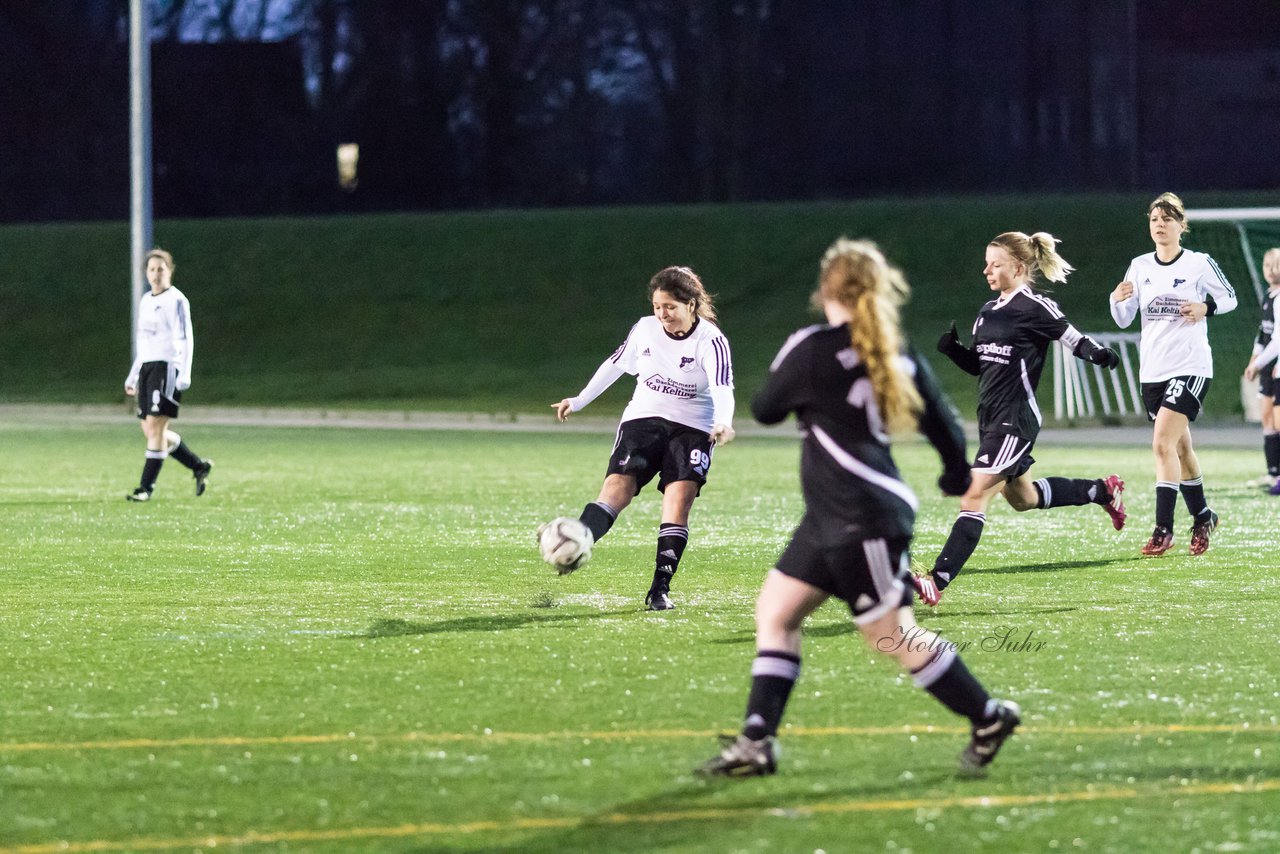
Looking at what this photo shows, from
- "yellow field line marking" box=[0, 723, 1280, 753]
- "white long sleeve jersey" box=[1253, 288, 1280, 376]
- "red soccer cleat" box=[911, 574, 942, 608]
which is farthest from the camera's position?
"white long sleeve jersey" box=[1253, 288, 1280, 376]

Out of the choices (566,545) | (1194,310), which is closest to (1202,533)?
(1194,310)

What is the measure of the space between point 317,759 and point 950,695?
193 cm

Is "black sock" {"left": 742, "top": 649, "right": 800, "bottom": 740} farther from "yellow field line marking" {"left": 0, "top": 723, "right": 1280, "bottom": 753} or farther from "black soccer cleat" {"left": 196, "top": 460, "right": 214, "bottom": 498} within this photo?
"black soccer cleat" {"left": 196, "top": 460, "right": 214, "bottom": 498}

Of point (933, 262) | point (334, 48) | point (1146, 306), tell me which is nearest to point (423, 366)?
point (933, 262)

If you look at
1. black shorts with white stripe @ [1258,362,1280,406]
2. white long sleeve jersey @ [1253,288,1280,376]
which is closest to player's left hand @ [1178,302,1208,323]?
white long sleeve jersey @ [1253,288,1280,376]

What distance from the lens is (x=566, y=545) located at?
29.3 ft

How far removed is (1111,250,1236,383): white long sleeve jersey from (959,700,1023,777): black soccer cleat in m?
6.11

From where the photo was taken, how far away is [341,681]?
288 inches

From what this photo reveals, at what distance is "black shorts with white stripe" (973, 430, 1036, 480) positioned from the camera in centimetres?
1005

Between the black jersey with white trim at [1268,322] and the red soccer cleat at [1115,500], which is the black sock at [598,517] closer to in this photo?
the red soccer cleat at [1115,500]

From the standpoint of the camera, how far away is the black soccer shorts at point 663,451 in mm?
9398

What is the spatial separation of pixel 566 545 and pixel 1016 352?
271cm

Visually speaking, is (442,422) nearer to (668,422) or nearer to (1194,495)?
(1194,495)

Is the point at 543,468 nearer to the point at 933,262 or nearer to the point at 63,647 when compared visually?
the point at 63,647
